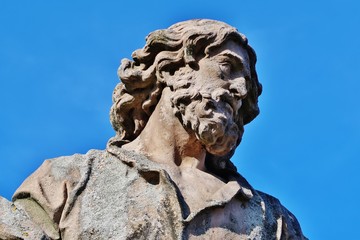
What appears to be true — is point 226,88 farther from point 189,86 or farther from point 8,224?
point 8,224

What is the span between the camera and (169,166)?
39.2 ft

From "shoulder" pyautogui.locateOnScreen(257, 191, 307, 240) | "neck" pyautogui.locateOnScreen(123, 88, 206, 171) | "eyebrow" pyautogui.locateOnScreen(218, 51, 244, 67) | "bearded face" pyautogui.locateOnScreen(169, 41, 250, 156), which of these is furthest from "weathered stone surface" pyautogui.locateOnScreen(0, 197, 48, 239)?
"eyebrow" pyautogui.locateOnScreen(218, 51, 244, 67)

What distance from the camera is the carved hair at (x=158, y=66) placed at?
12.2 meters

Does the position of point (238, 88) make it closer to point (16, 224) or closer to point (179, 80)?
point (179, 80)

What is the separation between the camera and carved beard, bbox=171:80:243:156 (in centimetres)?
1193

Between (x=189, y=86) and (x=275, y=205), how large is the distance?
1.12 m

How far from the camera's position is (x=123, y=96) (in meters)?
12.5

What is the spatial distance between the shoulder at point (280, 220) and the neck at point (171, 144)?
571 mm

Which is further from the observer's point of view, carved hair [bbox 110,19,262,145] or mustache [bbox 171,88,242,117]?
carved hair [bbox 110,19,262,145]

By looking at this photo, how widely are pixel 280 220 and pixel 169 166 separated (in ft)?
3.06

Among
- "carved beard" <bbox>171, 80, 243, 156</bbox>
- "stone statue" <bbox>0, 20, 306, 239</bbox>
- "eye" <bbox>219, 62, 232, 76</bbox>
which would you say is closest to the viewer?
"stone statue" <bbox>0, 20, 306, 239</bbox>

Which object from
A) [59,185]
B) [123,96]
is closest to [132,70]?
[123,96]

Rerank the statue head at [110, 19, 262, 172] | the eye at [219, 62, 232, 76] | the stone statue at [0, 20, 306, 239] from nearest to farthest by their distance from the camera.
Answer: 1. the stone statue at [0, 20, 306, 239]
2. the statue head at [110, 19, 262, 172]
3. the eye at [219, 62, 232, 76]

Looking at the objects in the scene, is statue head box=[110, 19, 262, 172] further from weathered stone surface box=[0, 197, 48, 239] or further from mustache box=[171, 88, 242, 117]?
weathered stone surface box=[0, 197, 48, 239]
